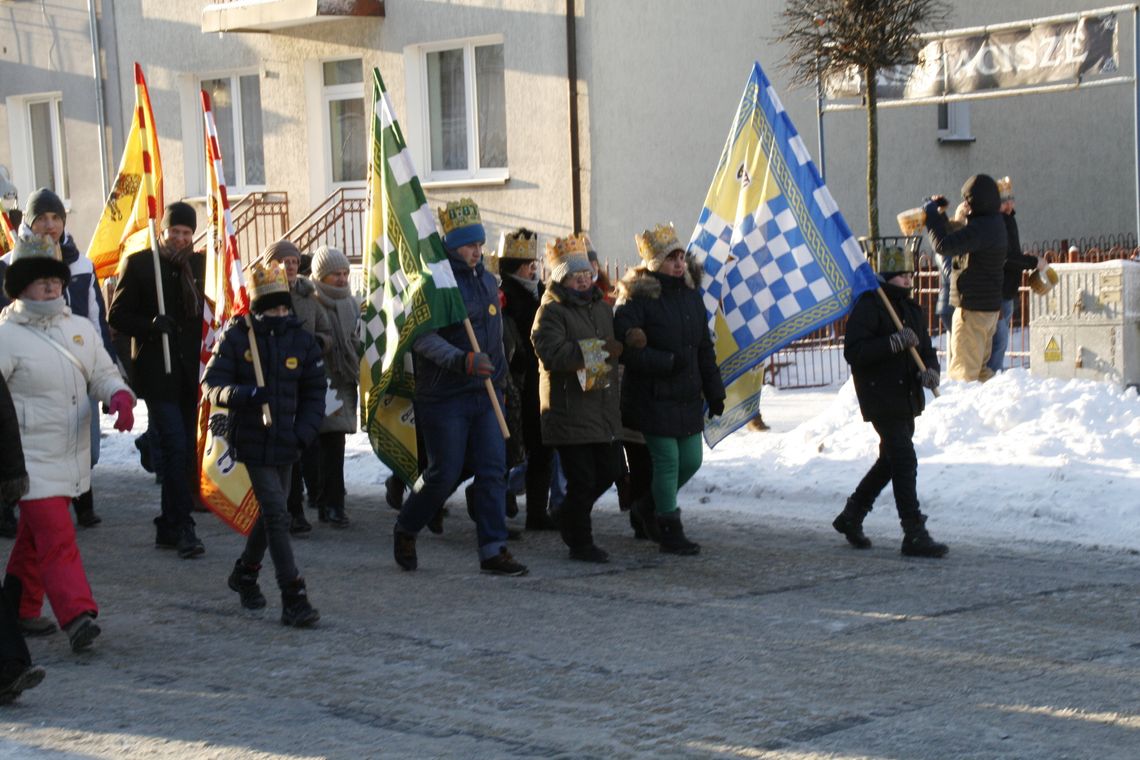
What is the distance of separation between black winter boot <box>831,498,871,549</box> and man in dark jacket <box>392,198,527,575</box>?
1.77m

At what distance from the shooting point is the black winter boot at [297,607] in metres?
7.27

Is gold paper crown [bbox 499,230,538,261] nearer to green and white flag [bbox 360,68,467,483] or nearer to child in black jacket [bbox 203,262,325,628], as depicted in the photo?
green and white flag [bbox 360,68,467,483]

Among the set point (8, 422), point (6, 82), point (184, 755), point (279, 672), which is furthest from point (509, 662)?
point (6, 82)

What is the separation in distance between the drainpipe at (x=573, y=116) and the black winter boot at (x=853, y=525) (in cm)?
1093

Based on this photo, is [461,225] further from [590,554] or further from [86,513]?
[86,513]

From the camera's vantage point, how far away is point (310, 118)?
2234 centimetres

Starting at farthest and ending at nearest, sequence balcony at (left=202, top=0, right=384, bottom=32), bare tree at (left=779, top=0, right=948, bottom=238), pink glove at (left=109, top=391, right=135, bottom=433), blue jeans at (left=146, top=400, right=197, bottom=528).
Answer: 1. balcony at (left=202, top=0, right=384, bottom=32)
2. bare tree at (left=779, top=0, right=948, bottom=238)
3. blue jeans at (left=146, top=400, right=197, bottom=528)
4. pink glove at (left=109, top=391, right=135, bottom=433)

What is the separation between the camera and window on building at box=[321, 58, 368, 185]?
22.1 meters

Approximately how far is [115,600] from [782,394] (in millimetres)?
8781

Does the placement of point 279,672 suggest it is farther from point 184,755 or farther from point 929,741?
point 929,741

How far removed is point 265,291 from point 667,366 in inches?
88.4

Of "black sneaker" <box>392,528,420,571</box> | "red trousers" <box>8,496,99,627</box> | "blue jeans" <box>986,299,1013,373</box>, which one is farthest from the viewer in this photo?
"blue jeans" <box>986,299,1013,373</box>

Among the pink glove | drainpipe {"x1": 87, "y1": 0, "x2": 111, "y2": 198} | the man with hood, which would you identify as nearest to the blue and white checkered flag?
the man with hood

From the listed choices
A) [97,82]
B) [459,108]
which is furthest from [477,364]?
[97,82]
